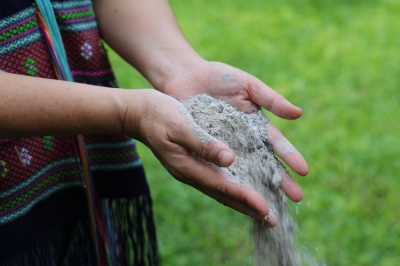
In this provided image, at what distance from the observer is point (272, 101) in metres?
1.56

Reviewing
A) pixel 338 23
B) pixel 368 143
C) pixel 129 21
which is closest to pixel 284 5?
pixel 338 23

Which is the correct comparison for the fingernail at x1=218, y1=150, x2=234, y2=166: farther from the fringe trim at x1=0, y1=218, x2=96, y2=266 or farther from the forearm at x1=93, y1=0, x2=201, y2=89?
the fringe trim at x1=0, y1=218, x2=96, y2=266

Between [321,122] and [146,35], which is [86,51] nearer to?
[146,35]

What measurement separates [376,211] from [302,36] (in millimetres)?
2559

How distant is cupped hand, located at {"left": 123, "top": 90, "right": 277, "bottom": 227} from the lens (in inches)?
48.8

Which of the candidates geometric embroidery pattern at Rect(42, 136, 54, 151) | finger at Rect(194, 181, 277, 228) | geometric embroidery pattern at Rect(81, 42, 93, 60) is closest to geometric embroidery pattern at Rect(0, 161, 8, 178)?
geometric embroidery pattern at Rect(42, 136, 54, 151)

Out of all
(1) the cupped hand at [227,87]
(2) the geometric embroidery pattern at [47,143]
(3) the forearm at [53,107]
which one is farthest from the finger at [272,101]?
(2) the geometric embroidery pattern at [47,143]

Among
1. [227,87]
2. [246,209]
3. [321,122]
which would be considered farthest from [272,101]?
[321,122]

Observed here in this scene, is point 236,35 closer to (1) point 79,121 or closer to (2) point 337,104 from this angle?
(2) point 337,104

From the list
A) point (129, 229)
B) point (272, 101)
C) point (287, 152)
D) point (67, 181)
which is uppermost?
point (272, 101)

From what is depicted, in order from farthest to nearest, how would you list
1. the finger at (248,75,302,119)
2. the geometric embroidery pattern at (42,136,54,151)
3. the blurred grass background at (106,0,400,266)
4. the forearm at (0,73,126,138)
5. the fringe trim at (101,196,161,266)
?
the blurred grass background at (106,0,400,266) < the fringe trim at (101,196,161,266) < the finger at (248,75,302,119) < the geometric embroidery pattern at (42,136,54,151) < the forearm at (0,73,126,138)

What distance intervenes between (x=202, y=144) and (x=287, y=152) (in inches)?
14.7

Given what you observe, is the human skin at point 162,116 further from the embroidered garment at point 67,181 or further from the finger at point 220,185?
the embroidered garment at point 67,181

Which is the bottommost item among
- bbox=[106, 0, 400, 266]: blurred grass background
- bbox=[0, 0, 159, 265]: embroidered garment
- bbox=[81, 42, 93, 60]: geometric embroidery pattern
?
bbox=[106, 0, 400, 266]: blurred grass background
